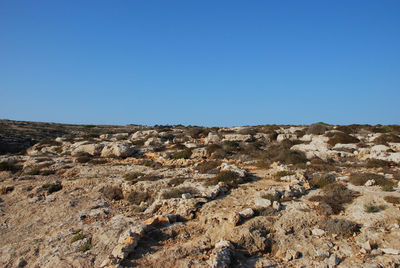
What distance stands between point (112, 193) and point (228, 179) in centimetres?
621

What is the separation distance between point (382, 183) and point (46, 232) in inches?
555

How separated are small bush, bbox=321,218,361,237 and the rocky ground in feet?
0.10

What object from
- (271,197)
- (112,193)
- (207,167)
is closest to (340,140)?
(207,167)

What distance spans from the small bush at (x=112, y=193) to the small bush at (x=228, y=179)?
4.83m

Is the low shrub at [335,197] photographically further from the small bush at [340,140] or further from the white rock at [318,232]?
the small bush at [340,140]

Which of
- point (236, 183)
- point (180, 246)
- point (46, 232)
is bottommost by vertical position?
point (46, 232)

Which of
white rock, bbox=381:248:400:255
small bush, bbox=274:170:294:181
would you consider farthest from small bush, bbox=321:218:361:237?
small bush, bbox=274:170:294:181

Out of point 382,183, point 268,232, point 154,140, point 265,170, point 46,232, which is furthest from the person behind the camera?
point 154,140

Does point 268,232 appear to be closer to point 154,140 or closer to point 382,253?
point 382,253

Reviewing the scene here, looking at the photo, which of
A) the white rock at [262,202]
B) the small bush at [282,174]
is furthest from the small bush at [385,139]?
the white rock at [262,202]

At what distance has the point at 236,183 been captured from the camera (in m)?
11.9

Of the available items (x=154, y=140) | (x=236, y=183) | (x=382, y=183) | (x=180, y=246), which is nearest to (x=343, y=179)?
(x=382, y=183)

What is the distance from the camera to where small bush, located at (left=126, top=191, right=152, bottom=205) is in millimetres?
11797

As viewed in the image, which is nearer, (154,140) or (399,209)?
(399,209)
